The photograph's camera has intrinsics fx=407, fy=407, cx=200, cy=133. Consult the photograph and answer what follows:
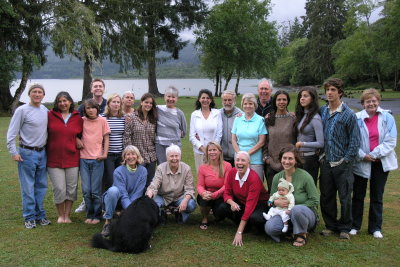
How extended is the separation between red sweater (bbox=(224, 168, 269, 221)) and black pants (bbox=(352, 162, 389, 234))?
119cm

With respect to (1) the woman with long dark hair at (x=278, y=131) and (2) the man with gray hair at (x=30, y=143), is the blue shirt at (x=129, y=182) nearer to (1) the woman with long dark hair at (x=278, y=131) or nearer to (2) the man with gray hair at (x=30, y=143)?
(2) the man with gray hair at (x=30, y=143)

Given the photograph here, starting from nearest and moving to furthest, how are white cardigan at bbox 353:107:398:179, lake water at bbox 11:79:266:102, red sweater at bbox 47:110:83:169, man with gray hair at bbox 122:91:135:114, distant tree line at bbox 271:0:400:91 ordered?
white cardigan at bbox 353:107:398:179, red sweater at bbox 47:110:83:169, man with gray hair at bbox 122:91:135:114, distant tree line at bbox 271:0:400:91, lake water at bbox 11:79:266:102

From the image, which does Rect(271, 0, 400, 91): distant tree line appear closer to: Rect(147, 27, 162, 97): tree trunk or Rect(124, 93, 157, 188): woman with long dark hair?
Rect(147, 27, 162, 97): tree trunk

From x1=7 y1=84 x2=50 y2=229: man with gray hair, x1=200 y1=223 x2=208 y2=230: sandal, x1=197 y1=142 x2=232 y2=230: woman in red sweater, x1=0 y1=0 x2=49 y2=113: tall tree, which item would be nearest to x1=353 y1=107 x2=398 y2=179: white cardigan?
x1=197 y1=142 x2=232 y2=230: woman in red sweater

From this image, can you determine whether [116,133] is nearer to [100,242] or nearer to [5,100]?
[100,242]

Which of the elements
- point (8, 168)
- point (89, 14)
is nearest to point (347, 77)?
point (89, 14)

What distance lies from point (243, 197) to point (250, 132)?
886mm

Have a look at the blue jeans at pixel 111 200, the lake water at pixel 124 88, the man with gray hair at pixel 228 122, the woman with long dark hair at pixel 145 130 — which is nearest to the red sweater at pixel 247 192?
the man with gray hair at pixel 228 122

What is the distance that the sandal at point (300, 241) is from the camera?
4.96m

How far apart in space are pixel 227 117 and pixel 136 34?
25.8 metres

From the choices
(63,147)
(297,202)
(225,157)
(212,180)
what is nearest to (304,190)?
(297,202)

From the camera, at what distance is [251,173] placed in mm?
5219

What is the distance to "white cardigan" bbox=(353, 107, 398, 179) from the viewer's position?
5.05 meters

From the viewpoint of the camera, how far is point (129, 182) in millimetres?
5488
